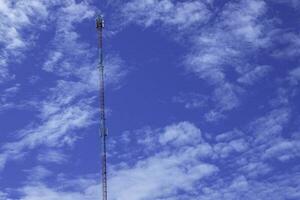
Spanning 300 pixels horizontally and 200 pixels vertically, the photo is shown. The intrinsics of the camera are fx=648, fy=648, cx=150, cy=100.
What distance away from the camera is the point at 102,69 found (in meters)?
162

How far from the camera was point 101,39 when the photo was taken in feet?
537

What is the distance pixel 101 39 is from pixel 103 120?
67.3 ft

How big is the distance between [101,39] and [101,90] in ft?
43.2

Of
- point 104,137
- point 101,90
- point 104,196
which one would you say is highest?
point 101,90

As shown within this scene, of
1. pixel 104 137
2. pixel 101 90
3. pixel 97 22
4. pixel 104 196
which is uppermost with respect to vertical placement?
pixel 97 22

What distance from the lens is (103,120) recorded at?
6358 inches

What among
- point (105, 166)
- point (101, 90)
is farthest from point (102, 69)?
point (105, 166)

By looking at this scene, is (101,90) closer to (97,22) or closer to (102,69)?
(102,69)

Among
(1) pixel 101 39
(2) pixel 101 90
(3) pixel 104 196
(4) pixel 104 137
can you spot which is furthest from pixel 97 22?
(3) pixel 104 196

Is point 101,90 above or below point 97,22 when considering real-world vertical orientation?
below

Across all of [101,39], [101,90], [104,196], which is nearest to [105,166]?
[104,196]

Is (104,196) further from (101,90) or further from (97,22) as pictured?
(97,22)

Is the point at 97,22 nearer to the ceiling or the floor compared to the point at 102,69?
nearer to the ceiling

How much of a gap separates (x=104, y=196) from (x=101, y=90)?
27038 millimetres
